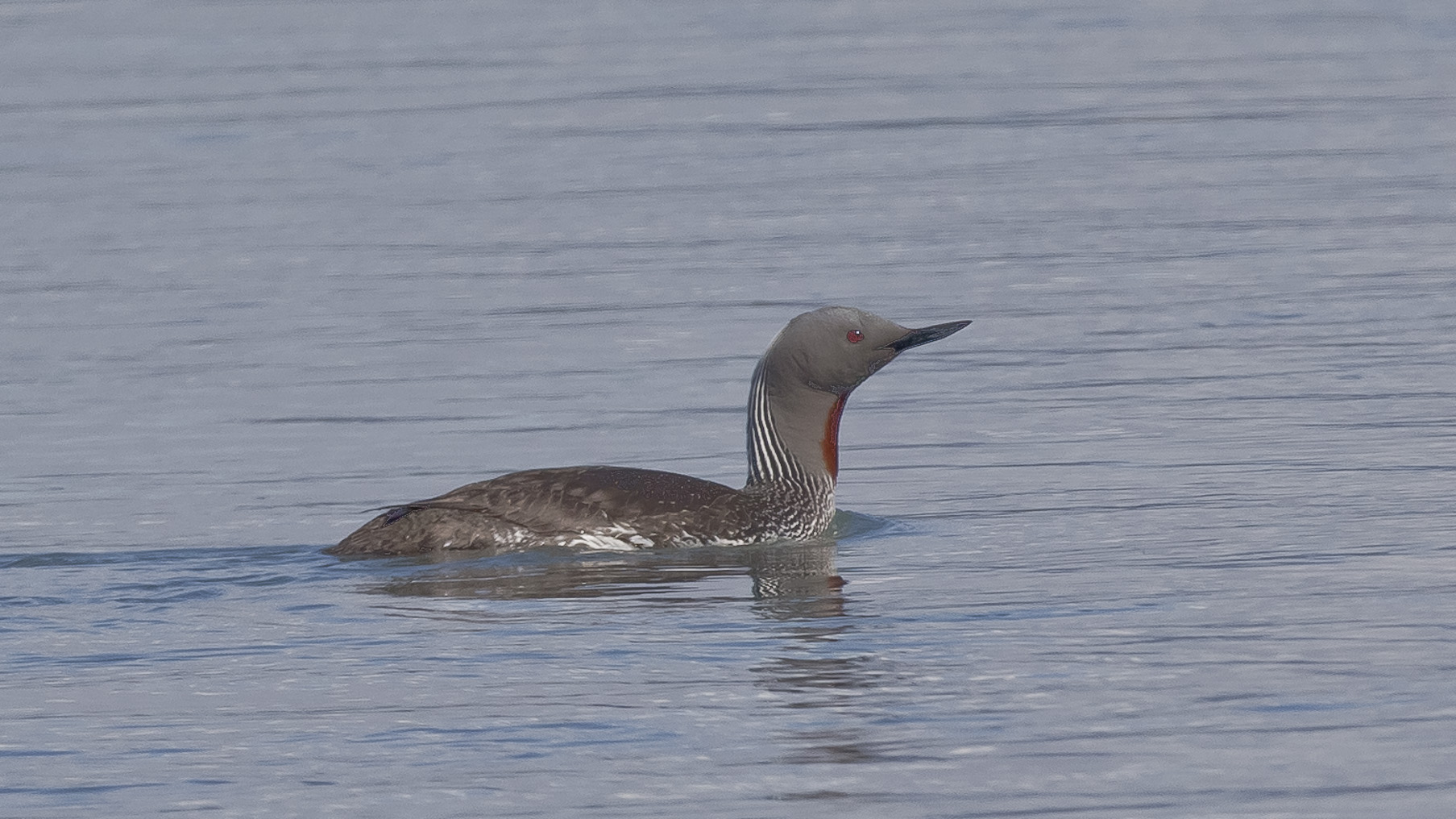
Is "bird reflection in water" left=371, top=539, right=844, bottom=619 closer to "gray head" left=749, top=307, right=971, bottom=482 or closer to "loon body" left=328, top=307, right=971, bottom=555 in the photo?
"loon body" left=328, top=307, right=971, bottom=555

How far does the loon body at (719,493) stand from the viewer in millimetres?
11062

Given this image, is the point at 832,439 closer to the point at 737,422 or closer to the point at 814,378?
the point at 814,378

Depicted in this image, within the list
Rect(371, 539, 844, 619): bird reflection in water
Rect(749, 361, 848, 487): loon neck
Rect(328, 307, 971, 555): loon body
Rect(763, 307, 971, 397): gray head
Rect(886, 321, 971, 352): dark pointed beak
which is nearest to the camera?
Rect(371, 539, 844, 619): bird reflection in water

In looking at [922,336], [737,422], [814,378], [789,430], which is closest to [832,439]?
[789,430]

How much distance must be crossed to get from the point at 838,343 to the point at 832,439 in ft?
1.59

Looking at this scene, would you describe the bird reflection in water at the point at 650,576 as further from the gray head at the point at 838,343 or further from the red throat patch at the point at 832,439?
the gray head at the point at 838,343

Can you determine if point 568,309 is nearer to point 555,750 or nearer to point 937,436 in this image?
point 937,436

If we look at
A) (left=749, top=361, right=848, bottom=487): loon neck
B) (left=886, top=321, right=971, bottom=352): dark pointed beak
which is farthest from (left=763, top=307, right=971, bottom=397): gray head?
(left=749, top=361, right=848, bottom=487): loon neck

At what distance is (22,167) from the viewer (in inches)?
926

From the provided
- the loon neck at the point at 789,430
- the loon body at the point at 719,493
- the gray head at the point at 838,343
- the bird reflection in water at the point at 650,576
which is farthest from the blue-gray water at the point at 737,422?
the gray head at the point at 838,343

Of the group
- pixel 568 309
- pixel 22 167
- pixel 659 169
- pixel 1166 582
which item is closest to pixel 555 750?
pixel 1166 582

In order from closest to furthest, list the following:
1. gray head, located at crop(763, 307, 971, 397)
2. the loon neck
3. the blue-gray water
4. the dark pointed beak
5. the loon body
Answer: the blue-gray water < the loon body < the dark pointed beak < gray head, located at crop(763, 307, 971, 397) < the loon neck

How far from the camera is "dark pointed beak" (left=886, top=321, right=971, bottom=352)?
11641 millimetres

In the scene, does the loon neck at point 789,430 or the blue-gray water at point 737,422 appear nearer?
the blue-gray water at point 737,422
